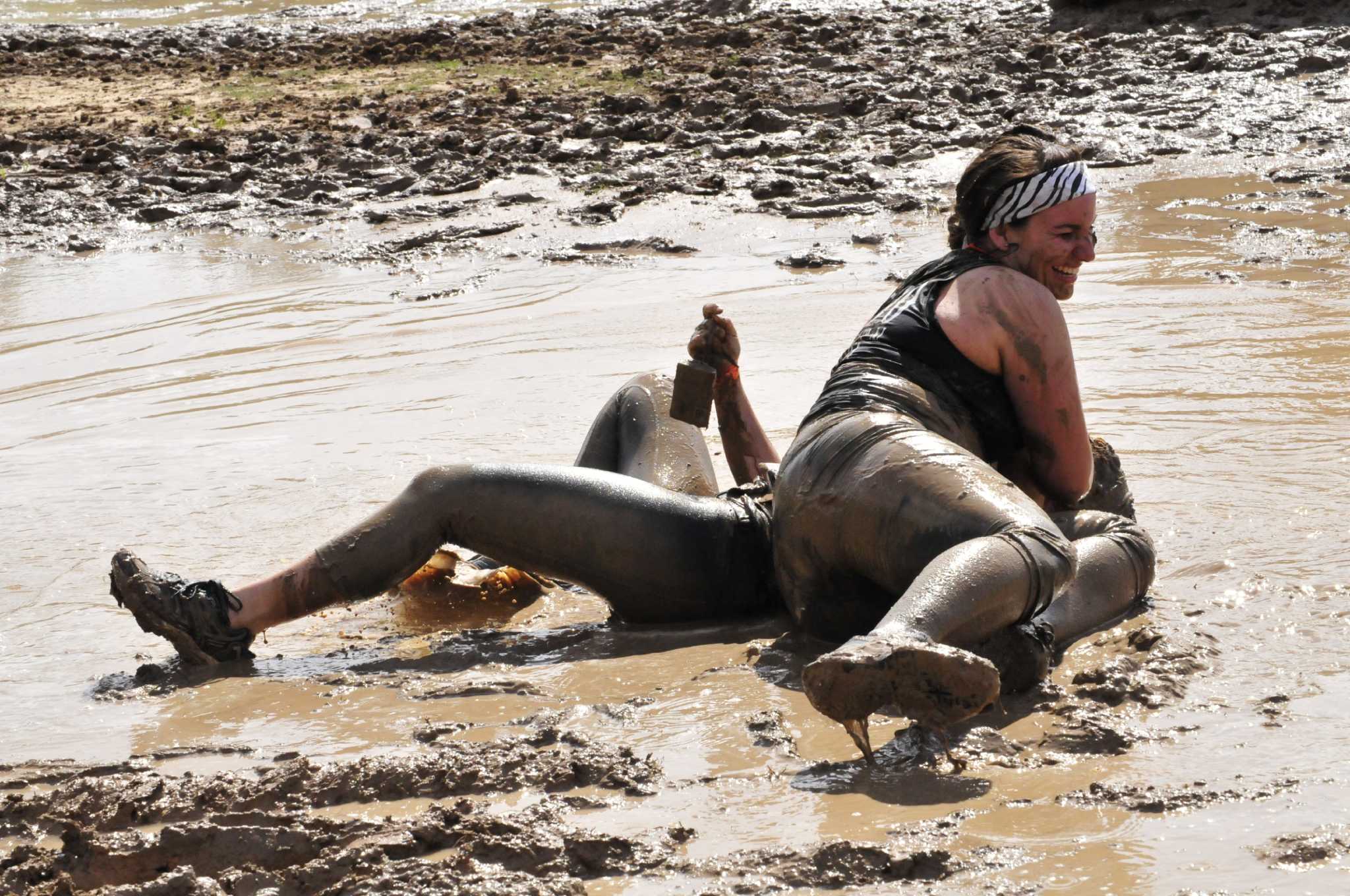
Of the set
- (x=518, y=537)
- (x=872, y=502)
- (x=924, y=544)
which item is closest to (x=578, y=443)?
(x=518, y=537)

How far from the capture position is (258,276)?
854 centimetres

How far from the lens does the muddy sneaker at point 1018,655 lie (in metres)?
2.93

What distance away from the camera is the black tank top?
3.37m

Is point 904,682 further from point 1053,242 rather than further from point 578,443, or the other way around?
point 578,443

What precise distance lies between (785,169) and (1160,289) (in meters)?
3.19

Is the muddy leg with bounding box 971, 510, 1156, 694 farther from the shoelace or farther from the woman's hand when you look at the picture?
the shoelace

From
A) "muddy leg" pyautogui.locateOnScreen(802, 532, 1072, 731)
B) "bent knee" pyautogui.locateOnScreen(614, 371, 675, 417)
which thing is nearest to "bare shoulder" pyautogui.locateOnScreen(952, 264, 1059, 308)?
"muddy leg" pyautogui.locateOnScreen(802, 532, 1072, 731)

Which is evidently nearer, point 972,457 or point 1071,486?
point 972,457

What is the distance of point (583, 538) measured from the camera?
3504mm

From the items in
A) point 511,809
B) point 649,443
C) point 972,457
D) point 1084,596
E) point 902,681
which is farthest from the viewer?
point 649,443

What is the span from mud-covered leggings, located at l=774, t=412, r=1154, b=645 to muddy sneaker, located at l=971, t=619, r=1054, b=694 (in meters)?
0.04

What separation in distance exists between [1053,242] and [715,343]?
101 centimetres

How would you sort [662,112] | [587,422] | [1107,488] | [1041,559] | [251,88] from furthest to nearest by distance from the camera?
[251,88] < [662,112] < [587,422] < [1107,488] < [1041,559]

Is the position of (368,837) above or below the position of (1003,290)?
below
